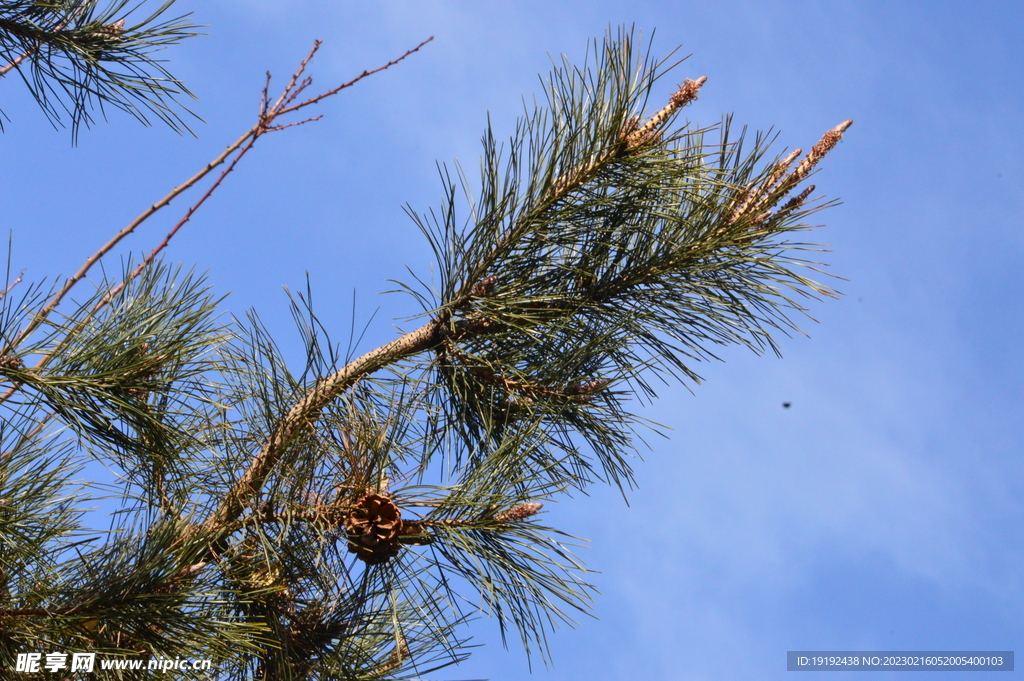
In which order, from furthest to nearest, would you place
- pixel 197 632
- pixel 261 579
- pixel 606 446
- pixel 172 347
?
1. pixel 606 446
2. pixel 172 347
3. pixel 261 579
4. pixel 197 632

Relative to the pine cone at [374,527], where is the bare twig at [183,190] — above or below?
A: above

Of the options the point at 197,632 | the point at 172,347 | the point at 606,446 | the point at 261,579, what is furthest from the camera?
the point at 606,446

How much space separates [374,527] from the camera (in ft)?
4.66

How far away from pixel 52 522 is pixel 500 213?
934 millimetres

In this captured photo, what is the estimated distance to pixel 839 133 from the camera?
5.32ft

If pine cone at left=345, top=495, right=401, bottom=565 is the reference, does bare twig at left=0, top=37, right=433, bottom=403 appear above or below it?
above

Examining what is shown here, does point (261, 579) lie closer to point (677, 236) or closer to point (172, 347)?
point (172, 347)

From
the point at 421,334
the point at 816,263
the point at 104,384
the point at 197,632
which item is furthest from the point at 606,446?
the point at 104,384

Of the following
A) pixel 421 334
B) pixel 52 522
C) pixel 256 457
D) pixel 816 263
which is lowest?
Answer: pixel 52 522

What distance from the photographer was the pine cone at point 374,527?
4.65 feet

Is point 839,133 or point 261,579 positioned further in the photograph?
point 839,133

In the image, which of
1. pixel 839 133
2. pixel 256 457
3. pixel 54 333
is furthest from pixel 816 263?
pixel 54 333

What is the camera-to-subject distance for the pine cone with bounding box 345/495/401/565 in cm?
142

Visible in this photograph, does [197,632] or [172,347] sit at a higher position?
[172,347]
